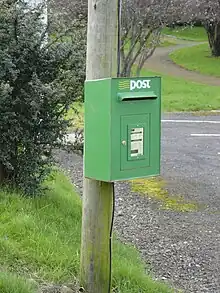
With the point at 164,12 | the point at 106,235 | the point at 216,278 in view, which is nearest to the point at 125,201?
the point at 216,278

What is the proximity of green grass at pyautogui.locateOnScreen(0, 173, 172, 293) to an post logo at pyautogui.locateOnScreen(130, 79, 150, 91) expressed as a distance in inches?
55.5

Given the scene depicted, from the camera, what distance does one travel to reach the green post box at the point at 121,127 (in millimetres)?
3810

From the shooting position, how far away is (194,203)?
781cm

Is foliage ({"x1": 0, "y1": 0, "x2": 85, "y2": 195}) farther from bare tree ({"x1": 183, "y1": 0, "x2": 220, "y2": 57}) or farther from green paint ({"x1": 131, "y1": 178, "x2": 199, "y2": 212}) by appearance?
bare tree ({"x1": 183, "y1": 0, "x2": 220, "y2": 57})

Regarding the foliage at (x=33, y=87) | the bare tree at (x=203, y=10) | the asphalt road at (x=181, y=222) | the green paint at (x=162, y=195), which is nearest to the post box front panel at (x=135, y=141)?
the asphalt road at (x=181, y=222)

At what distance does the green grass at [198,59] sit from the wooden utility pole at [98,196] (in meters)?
26.6

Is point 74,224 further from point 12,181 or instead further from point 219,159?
point 219,159

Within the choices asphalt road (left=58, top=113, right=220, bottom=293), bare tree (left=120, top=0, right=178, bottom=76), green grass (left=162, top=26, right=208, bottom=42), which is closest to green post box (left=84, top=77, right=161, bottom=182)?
asphalt road (left=58, top=113, right=220, bottom=293)

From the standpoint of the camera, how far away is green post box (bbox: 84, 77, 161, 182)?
381cm

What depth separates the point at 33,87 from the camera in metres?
5.78

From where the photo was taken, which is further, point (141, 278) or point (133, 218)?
point (133, 218)

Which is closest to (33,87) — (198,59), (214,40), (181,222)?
(181,222)

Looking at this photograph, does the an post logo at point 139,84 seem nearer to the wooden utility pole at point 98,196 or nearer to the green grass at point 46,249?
the wooden utility pole at point 98,196

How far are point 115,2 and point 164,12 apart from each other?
15.1m
